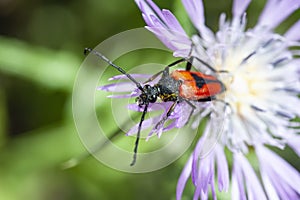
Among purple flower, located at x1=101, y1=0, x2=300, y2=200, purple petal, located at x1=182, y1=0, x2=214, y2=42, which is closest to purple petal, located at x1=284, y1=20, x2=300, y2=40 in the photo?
purple flower, located at x1=101, y1=0, x2=300, y2=200

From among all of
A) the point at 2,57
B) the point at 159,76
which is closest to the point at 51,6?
the point at 2,57

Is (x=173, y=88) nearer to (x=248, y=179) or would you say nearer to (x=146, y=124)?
(x=146, y=124)

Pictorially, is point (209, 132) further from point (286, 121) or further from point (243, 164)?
point (286, 121)

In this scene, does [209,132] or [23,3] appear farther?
[23,3]

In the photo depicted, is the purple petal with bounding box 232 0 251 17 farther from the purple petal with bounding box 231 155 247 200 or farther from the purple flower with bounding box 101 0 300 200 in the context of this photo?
the purple petal with bounding box 231 155 247 200

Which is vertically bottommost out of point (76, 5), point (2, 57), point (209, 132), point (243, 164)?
point (243, 164)
